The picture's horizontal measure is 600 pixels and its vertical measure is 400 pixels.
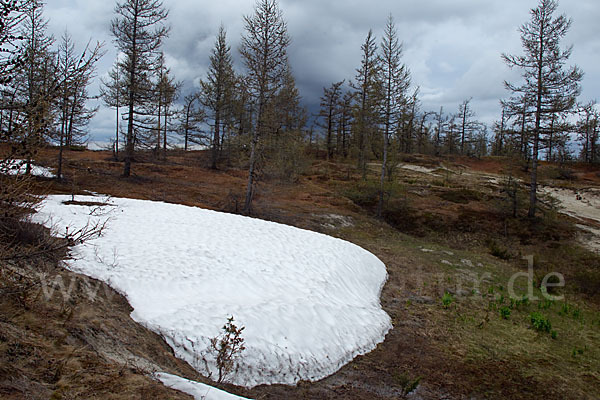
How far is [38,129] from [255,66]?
47.5 ft

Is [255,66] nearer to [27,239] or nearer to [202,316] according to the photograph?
[27,239]

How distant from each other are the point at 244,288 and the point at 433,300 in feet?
19.2

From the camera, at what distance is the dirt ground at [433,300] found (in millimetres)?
5160

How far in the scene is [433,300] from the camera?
32.5 feet

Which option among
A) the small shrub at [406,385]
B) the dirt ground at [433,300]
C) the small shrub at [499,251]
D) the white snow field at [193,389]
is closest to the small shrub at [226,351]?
the dirt ground at [433,300]

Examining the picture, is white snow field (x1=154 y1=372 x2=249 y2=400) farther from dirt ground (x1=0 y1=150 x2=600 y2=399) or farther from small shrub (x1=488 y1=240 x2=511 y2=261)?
small shrub (x1=488 y1=240 x2=511 y2=261)

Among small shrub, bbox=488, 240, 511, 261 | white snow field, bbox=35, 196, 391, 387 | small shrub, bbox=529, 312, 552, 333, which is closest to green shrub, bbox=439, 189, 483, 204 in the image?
small shrub, bbox=488, 240, 511, 261

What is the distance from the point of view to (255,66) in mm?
16891

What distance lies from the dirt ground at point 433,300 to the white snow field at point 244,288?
335 mm

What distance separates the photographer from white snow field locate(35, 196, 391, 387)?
5410 millimetres

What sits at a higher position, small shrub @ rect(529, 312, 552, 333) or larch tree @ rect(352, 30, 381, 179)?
larch tree @ rect(352, 30, 381, 179)

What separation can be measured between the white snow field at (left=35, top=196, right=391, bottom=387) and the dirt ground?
1.10ft

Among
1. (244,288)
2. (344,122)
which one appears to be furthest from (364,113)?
(244,288)

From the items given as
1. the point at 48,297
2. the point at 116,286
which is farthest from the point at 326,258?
the point at 48,297
